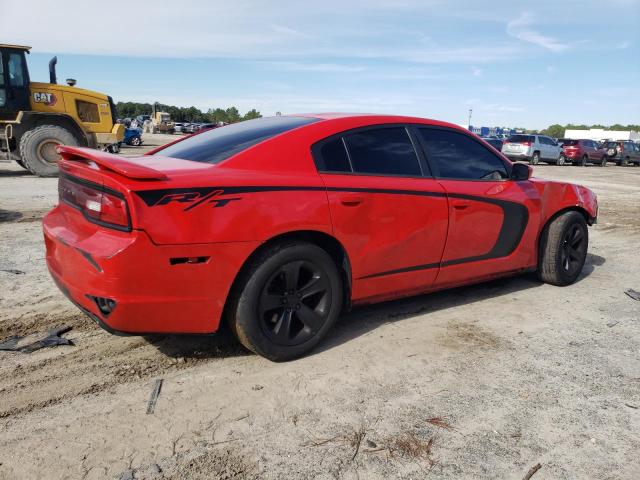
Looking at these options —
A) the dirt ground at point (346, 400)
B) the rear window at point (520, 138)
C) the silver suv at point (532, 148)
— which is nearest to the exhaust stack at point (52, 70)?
the dirt ground at point (346, 400)

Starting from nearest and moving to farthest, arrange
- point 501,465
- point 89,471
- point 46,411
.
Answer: point 89,471 < point 501,465 < point 46,411

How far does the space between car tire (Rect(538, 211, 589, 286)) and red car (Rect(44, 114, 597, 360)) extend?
0.59 metres

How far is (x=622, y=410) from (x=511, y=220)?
186 cm

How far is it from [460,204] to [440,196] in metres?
0.22

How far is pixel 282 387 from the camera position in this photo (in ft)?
9.36

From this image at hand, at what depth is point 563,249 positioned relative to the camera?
4.84 metres

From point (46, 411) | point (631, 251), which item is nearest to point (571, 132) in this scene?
point (631, 251)

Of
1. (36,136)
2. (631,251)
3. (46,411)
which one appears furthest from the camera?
(36,136)

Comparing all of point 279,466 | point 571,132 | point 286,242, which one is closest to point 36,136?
point 286,242

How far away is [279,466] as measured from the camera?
7.25ft

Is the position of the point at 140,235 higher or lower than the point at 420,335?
higher

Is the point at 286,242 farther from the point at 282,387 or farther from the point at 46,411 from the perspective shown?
the point at 46,411

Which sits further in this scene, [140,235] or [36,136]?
[36,136]

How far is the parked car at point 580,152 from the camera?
1122 inches
